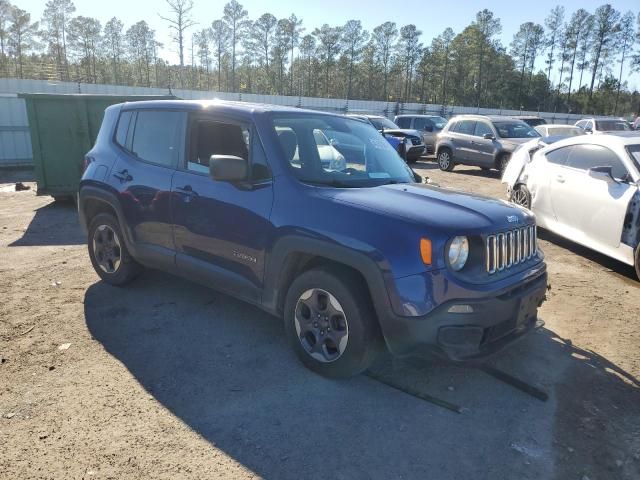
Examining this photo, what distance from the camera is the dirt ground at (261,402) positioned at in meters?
2.70

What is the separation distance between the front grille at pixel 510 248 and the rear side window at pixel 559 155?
4.30m

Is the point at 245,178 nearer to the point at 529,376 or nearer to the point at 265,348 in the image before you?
the point at 265,348

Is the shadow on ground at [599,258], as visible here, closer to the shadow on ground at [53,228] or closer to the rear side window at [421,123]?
the shadow on ground at [53,228]

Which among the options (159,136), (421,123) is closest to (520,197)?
(159,136)

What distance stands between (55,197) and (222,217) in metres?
7.52

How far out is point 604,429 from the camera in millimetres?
3082

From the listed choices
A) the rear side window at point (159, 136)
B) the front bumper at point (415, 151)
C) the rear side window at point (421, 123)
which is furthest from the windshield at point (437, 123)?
the rear side window at point (159, 136)

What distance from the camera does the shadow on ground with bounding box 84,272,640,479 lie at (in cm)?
273

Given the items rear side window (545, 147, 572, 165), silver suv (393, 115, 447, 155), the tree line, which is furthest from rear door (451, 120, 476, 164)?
the tree line

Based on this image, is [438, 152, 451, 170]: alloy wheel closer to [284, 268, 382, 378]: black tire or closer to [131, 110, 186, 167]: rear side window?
[131, 110, 186, 167]: rear side window

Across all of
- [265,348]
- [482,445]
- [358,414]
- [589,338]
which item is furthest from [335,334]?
[589,338]

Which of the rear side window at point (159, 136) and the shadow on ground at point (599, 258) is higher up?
the rear side window at point (159, 136)

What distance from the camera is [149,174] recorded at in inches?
174

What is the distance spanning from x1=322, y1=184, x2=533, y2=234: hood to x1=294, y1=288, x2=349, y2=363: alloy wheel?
0.69 meters
